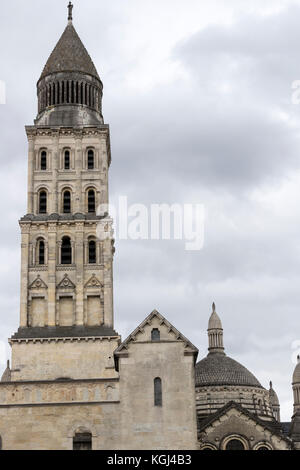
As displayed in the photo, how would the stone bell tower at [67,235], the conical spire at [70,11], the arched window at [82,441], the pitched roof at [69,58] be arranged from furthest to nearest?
the conical spire at [70,11] < the pitched roof at [69,58] < the stone bell tower at [67,235] < the arched window at [82,441]

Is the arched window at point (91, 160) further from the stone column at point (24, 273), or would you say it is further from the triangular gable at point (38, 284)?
the triangular gable at point (38, 284)

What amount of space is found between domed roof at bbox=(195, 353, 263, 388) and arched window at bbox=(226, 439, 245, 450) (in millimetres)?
14407

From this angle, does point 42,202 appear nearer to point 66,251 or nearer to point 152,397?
point 66,251

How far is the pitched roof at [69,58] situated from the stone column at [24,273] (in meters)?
15.8

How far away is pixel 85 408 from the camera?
196ft

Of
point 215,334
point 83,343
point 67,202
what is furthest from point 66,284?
point 215,334

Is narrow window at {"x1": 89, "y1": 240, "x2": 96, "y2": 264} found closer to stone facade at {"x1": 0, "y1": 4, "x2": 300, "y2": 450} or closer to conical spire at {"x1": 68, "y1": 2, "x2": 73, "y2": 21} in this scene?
stone facade at {"x1": 0, "y1": 4, "x2": 300, "y2": 450}

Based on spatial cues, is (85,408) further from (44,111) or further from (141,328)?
(44,111)

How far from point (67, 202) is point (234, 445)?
25683mm

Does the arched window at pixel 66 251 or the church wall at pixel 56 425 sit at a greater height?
the arched window at pixel 66 251

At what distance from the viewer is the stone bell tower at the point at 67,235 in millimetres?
69062

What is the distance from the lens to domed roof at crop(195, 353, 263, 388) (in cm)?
9081

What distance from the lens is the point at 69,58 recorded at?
80.8 meters

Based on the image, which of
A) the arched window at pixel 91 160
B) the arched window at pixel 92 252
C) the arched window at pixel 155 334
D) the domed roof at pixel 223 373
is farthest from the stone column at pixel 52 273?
the domed roof at pixel 223 373
